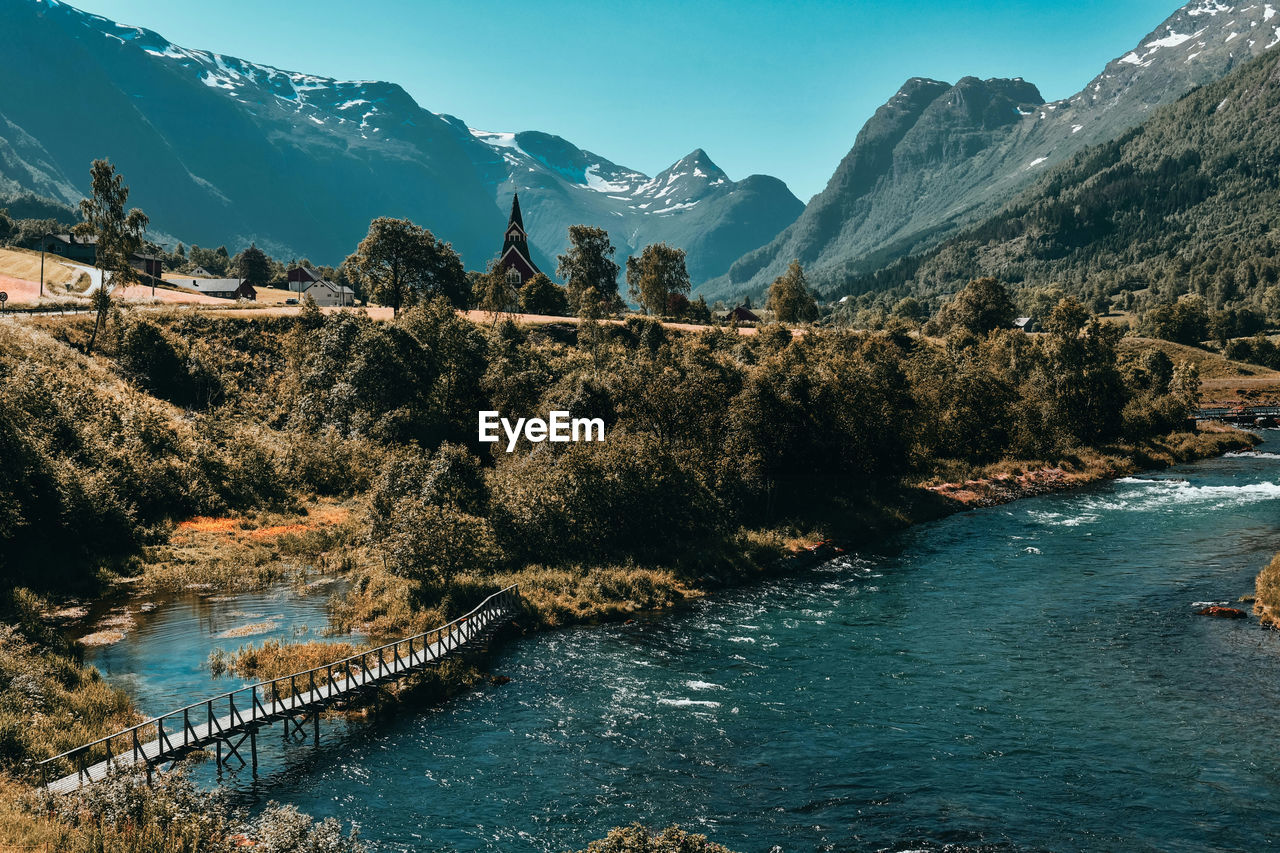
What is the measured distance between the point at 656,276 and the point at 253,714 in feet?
490

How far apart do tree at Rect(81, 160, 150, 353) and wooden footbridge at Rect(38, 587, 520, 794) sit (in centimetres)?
7640

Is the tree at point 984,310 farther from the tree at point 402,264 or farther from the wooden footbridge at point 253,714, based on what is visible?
the wooden footbridge at point 253,714

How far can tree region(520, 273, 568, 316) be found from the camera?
178m

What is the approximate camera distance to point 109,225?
3942 inches

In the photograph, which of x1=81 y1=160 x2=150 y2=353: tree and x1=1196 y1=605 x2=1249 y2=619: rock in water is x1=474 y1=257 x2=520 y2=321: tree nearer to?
x1=81 y1=160 x2=150 y2=353: tree

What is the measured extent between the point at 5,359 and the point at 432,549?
57792 mm

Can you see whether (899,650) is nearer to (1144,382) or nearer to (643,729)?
(643,729)

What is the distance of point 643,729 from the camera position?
128 ft

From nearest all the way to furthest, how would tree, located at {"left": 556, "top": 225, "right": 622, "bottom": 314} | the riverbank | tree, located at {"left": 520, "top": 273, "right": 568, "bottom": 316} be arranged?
the riverbank → tree, located at {"left": 556, "top": 225, "right": 622, "bottom": 314} → tree, located at {"left": 520, "top": 273, "right": 568, "bottom": 316}

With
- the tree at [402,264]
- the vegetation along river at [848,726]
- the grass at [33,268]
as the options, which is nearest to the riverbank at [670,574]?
the vegetation along river at [848,726]

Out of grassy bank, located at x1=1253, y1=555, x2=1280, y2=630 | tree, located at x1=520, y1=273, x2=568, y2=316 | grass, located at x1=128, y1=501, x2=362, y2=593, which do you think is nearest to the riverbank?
grass, located at x1=128, y1=501, x2=362, y2=593

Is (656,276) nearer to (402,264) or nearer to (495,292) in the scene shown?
(495,292)

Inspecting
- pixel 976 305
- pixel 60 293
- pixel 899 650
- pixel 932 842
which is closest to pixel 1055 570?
pixel 899 650

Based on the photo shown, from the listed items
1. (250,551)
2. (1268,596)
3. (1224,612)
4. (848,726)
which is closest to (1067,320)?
(1268,596)
